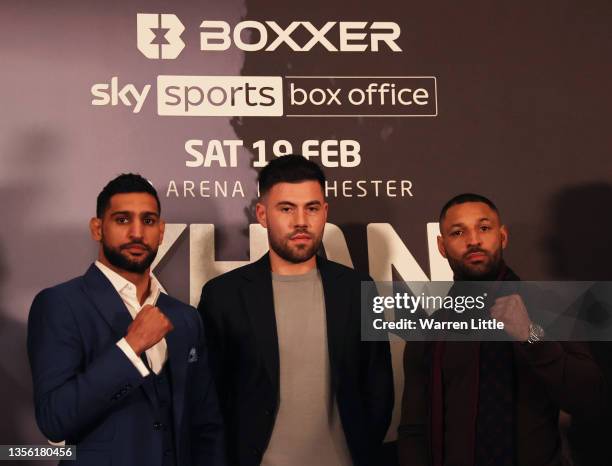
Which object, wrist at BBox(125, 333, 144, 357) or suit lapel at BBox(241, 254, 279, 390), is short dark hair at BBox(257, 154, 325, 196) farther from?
wrist at BBox(125, 333, 144, 357)

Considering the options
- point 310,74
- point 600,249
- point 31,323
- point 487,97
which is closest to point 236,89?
point 310,74

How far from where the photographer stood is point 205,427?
2.44m

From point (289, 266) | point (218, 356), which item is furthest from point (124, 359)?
point (289, 266)

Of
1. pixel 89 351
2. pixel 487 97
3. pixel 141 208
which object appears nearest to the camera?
pixel 89 351

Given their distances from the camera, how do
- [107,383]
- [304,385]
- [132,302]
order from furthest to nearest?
[304,385] → [132,302] → [107,383]

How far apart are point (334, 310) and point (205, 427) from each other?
51 centimetres

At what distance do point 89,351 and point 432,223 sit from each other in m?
1.29

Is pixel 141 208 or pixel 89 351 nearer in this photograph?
pixel 89 351

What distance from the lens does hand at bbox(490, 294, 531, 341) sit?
2.29 metres

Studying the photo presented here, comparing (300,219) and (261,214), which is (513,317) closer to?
(300,219)

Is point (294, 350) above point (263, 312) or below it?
below

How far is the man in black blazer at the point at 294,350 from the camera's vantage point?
97.2 inches

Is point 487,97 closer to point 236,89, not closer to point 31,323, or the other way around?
point 236,89

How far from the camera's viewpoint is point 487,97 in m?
3.10
